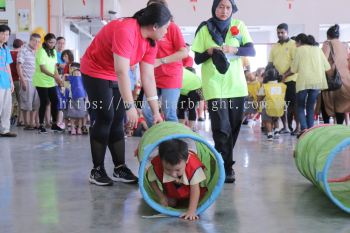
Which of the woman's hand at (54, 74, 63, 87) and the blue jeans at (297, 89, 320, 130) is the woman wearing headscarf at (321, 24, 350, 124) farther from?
the woman's hand at (54, 74, 63, 87)

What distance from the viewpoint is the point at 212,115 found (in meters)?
3.07

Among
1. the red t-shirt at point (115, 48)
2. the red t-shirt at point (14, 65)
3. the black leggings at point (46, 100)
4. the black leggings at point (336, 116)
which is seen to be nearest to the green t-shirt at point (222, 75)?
the red t-shirt at point (115, 48)

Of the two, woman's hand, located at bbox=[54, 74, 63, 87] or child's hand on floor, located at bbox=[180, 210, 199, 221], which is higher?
woman's hand, located at bbox=[54, 74, 63, 87]

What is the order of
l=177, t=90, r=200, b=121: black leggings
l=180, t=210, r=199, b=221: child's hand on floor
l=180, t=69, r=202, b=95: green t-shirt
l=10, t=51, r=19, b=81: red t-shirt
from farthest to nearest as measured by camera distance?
l=10, t=51, r=19, b=81: red t-shirt < l=177, t=90, r=200, b=121: black leggings < l=180, t=69, r=202, b=95: green t-shirt < l=180, t=210, r=199, b=221: child's hand on floor

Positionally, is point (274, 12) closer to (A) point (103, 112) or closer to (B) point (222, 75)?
(B) point (222, 75)

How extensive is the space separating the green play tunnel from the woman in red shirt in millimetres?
926

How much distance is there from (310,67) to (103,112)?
3.38 metres

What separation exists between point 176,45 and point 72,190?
4.68 feet

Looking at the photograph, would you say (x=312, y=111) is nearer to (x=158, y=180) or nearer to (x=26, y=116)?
(x=158, y=180)

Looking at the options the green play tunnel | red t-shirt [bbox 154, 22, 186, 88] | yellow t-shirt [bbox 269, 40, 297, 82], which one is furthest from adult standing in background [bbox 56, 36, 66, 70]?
the green play tunnel

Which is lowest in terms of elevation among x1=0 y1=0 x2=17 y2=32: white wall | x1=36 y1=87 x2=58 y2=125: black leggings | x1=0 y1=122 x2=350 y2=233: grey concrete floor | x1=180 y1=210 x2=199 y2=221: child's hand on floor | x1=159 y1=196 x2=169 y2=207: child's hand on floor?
x1=0 y1=122 x2=350 y2=233: grey concrete floor

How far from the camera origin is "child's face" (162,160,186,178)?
2197 mm

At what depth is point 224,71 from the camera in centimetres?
302

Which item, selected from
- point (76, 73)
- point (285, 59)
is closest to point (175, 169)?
point (76, 73)
